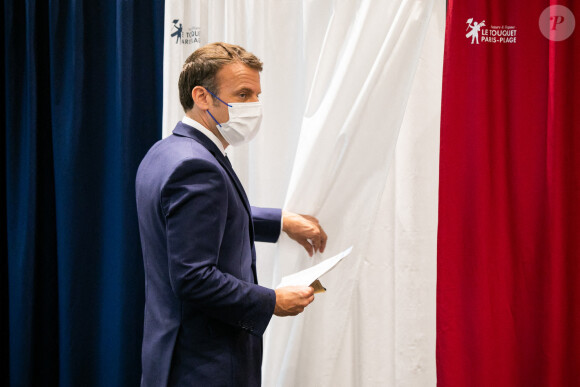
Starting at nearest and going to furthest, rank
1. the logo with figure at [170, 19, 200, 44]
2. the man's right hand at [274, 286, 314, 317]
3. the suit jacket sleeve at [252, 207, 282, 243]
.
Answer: the man's right hand at [274, 286, 314, 317] < the suit jacket sleeve at [252, 207, 282, 243] < the logo with figure at [170, 19, 200, 44]

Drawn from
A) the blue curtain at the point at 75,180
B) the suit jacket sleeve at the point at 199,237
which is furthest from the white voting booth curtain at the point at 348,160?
the suit jacket sleeve at the point at 199,237

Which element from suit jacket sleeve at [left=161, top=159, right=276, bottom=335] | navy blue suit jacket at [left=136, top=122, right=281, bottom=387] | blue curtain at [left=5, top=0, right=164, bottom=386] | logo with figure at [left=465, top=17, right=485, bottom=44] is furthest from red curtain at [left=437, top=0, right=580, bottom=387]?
blue curtain at [left=5, top=0, right=164, bottom=386]

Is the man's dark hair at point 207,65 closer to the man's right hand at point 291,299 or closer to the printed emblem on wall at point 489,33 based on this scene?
the man's right hand at point 291,299

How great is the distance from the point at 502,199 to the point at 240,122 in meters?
1.22

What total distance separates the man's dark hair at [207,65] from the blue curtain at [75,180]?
3.44ft

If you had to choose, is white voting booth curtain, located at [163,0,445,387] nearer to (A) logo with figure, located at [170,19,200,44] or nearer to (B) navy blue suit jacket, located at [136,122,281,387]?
(A) logo with figure, located at [170,19,200,44]

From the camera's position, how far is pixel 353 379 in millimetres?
2221

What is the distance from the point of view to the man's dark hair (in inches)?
58.9

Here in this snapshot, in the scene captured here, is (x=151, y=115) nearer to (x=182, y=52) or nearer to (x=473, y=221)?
(x=182, y=52)

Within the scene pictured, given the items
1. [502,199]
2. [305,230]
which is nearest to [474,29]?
[502,199]

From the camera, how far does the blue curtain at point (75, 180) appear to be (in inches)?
98.0

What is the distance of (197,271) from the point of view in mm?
1252

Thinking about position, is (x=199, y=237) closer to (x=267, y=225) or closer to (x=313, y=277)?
(x=313, y=277)

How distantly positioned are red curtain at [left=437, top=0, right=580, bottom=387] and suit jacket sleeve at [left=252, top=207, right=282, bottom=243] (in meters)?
0.74
